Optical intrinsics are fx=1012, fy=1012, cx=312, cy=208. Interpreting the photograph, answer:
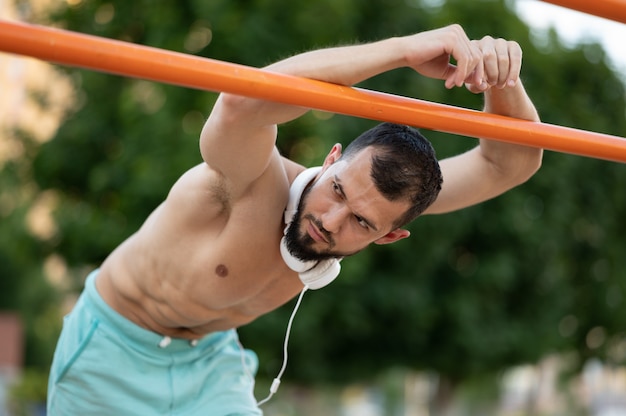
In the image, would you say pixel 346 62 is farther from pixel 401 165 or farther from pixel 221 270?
pixel 221 270

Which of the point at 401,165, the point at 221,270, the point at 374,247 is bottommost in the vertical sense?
the point at 374,247

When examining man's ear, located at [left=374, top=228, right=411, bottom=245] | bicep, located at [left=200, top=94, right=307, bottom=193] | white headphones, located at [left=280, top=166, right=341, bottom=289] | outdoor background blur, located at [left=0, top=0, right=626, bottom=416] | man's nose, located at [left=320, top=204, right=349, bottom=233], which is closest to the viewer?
bicep, located at [left=200, top=94, right=307, bottom=193]

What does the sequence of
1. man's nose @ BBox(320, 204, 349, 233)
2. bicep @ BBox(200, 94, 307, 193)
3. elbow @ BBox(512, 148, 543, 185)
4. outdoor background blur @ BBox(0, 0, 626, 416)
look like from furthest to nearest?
outdoor background blur @ BBox(0, 0, 626, 416) < elbow @ BBox(512, 148, 543, 185) < man's nose @ BBox(320, 204, 349, 233) < bicep @ BBox(200, 94, 307, 193)

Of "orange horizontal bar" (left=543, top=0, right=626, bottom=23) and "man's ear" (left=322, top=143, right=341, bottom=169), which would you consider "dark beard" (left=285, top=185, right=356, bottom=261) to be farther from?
"orange horizontal bar" (left=543, top=0, right=626, bottom=23)

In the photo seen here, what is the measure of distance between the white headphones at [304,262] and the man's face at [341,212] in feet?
0.09

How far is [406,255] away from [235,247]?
7621mm

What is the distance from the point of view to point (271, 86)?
188 cm

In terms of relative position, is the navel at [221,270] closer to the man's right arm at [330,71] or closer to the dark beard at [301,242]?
the dark beard at [301,242]

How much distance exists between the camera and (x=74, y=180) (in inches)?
402

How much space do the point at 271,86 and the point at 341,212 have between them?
549 millimetres

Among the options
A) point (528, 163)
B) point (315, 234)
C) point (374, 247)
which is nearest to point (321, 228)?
point (315, 234)

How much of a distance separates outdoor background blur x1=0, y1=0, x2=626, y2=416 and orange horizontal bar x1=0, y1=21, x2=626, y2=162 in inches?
232

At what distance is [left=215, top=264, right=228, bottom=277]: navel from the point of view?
262 cm

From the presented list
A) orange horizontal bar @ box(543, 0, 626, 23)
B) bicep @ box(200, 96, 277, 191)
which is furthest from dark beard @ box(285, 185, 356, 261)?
orange horizontal bar @ box(543, 0, 626, 23)
